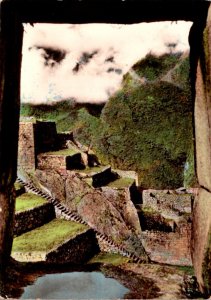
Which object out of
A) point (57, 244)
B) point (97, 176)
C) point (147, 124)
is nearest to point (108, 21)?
point (57, 244)

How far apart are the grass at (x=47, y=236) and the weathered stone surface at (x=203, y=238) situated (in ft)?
34.8

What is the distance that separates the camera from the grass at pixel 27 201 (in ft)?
48.6

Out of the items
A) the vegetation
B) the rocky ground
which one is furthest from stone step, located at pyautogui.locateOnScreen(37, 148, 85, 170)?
the rocky ground

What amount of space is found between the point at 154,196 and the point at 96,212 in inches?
164

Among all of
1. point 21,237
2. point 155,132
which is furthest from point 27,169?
point 155,132

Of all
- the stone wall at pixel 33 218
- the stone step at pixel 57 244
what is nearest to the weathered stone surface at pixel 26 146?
the stone wall at pixel 33 218

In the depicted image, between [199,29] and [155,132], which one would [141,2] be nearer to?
[199,29]

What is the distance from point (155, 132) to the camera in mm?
35344

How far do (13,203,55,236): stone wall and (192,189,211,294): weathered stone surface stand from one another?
11701 mm

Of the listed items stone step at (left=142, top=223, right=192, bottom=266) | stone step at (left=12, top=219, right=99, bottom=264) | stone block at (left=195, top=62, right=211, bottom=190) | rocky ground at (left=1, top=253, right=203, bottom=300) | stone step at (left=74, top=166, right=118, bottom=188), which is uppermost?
stone block at (left=195, top=62, right=211, bottom=190)

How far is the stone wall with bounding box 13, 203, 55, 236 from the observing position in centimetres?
1395

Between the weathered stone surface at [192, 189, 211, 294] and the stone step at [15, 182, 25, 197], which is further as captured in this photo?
the stone step at [15, 182, 25, 197]

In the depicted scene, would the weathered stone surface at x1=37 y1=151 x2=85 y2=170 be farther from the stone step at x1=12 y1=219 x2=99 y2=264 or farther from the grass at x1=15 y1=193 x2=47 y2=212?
the stone step at x1=12 y1=219 x2=99 y2=264

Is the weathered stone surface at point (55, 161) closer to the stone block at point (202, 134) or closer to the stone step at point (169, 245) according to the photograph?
the stone step at point (169, 245)
